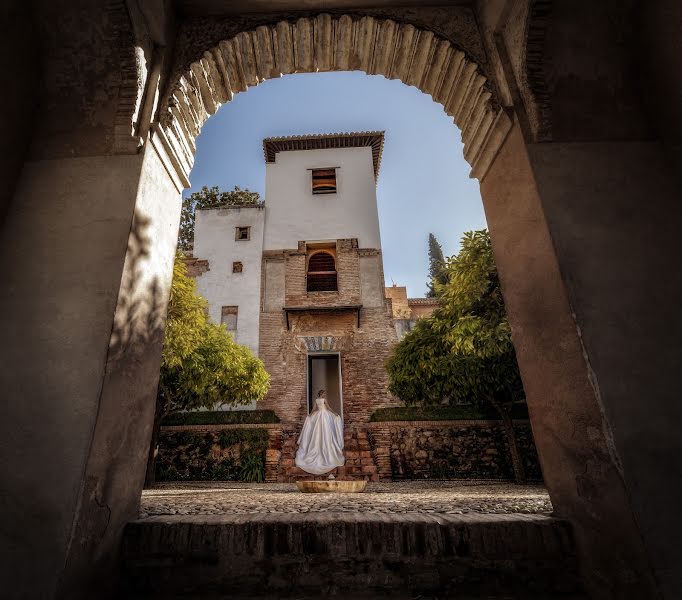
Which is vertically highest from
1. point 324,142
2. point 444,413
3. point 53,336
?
point 324,142

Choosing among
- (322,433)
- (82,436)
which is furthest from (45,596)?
(322,433)

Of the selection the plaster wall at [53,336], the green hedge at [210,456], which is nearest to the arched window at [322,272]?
the green hedge at [210,456]

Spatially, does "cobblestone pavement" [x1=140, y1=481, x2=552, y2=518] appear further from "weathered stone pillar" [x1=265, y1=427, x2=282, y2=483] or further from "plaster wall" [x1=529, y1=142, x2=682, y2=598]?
"weathered stone pillar" [x1=265, y1=427, x2=282, y2=483]

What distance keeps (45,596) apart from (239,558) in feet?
2.39

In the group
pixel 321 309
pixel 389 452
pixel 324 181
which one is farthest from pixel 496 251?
pixel 324 181

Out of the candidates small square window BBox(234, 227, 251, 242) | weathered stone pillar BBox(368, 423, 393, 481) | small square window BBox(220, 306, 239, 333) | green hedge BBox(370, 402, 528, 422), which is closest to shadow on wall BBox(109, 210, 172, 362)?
weathered stone pillar BBox(368, 423, 393, 481)

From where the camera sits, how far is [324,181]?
1430 centimetres

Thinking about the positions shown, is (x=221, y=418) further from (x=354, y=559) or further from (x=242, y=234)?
(x=354, y=559)

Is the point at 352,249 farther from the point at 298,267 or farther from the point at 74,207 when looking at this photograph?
the point at 74,207

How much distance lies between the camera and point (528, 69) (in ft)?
7.61

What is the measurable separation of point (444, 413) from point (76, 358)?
9.38 metres

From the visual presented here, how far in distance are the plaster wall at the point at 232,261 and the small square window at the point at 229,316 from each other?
0.11 metres

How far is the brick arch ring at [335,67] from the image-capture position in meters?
2.69

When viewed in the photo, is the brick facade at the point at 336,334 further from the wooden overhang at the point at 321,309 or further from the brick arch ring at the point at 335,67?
the brick arch ring at the point at 335,67
